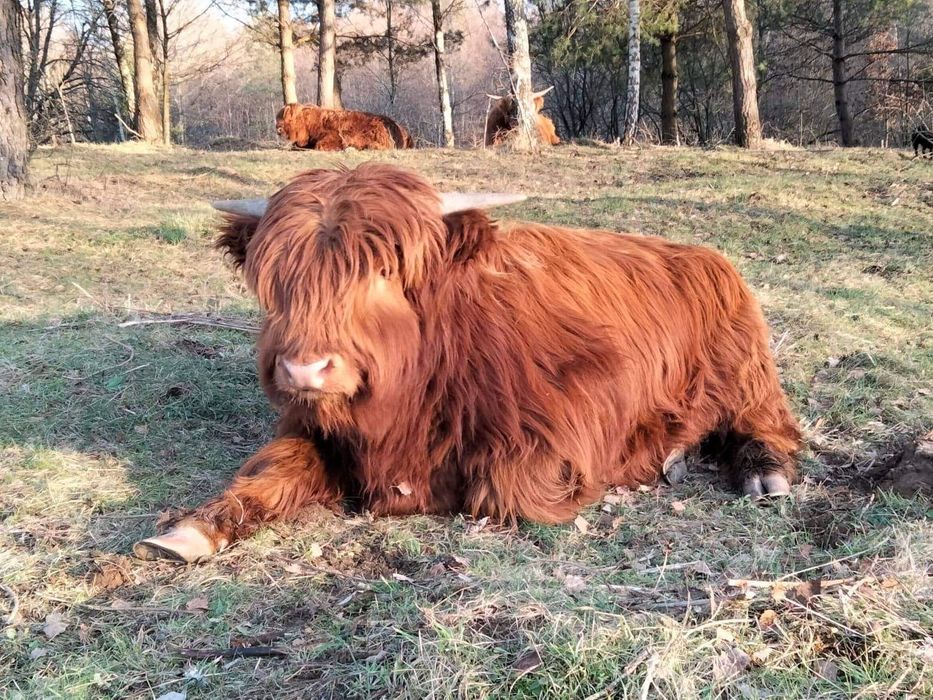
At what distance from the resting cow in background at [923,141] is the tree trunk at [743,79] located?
2.27 meters

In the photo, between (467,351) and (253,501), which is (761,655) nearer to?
(467,351)

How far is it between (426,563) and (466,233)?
1146mm

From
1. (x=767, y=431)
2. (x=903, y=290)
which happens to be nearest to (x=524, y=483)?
(x=767, y=431)

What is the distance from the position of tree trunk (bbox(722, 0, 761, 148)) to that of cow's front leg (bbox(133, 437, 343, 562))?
11.7 metres

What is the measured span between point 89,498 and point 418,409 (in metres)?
1.37

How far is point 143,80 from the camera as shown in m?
15.5

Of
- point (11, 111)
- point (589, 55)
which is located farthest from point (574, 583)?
point (589, 55)

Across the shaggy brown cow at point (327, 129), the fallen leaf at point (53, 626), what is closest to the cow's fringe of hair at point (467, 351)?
the fallen leaf at point (53, 626)

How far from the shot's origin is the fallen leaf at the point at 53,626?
7.00 feet

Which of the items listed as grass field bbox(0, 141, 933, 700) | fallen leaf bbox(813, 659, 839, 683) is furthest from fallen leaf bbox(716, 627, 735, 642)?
fallen leaf bbox(813, 659, 839, 683)

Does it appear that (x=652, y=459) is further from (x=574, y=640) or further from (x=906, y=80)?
(x=906, y=80)

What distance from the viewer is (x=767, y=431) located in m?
3.47

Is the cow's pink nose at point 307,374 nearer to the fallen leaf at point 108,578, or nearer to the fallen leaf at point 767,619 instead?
the fallen leaf at point 108,578

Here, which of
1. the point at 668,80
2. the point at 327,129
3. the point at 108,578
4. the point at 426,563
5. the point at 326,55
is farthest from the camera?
the point at 668,80
